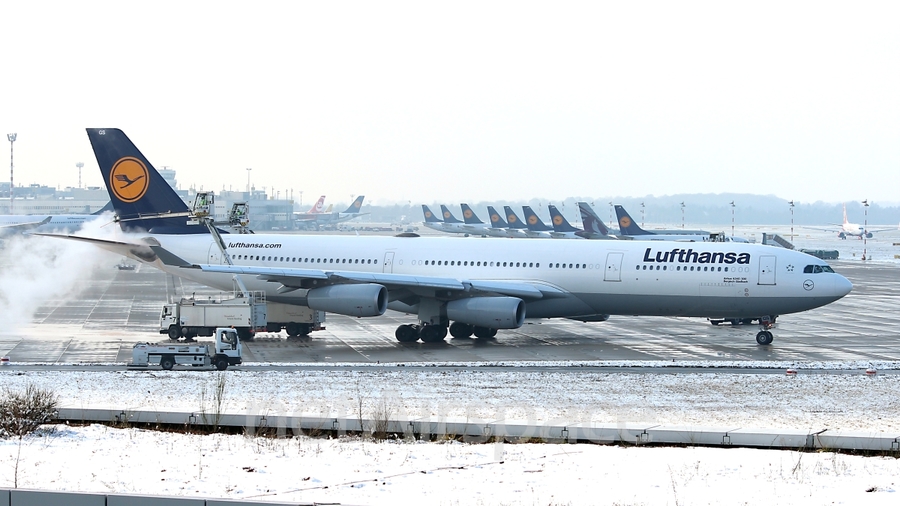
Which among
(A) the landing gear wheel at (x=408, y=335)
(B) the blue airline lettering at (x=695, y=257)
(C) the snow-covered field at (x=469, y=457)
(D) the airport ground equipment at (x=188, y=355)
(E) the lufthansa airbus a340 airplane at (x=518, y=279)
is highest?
(B) the blue airline lettering at (x=695, y=257)

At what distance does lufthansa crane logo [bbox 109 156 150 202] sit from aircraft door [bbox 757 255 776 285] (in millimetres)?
24048

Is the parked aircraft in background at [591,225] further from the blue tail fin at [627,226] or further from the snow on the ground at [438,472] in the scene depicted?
the snow on the ground at [438,472]

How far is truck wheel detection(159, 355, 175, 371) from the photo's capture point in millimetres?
27164

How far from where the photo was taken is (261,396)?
21750 millimetres

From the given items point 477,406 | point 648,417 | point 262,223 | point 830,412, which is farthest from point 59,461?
point 262,223

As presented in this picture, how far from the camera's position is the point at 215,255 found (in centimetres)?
3975

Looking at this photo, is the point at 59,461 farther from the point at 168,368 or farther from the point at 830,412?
the point at 830,412

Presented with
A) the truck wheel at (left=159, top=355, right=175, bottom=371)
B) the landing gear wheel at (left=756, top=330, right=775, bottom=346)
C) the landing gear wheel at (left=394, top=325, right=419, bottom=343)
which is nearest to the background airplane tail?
the landing gear wheel at (left=756, top=330, right=775, bottom=346)

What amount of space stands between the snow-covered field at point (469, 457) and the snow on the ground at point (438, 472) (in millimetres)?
29

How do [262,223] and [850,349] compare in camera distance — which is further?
[262,223]

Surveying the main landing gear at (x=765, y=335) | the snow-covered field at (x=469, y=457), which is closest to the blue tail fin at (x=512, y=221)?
the main landing gear at (x=765, y=335)

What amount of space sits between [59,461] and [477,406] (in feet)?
28.6

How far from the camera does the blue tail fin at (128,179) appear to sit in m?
40.6

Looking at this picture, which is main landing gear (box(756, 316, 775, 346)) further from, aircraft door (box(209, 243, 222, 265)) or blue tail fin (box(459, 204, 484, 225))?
blue tail fin (box(459, 204, 484, 225))
